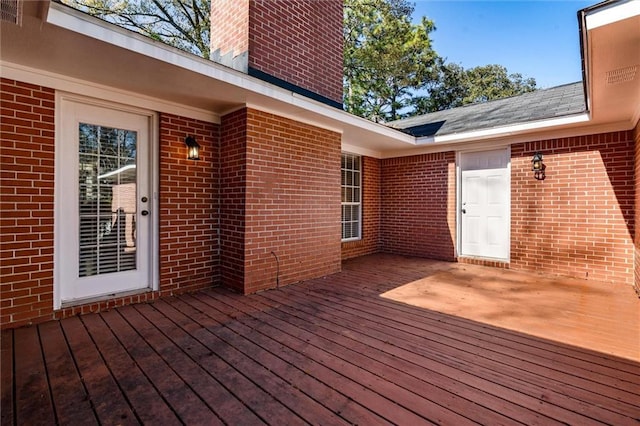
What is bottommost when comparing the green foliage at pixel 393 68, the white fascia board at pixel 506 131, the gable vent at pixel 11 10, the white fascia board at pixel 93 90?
the gable vent at pixel 11 10

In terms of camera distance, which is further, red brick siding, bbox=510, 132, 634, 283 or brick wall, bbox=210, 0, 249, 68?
red brick siding, bbox=510, 132, 634, 283

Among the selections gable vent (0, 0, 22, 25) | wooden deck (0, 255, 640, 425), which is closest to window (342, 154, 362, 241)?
wooden deck (0, 255, 640, 425)

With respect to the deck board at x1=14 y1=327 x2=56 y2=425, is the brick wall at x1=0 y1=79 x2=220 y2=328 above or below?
above

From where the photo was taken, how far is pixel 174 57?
8.56 feet

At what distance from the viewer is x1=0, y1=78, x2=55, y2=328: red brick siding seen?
265cm

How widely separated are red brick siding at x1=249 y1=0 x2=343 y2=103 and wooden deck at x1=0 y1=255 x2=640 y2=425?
3.39m

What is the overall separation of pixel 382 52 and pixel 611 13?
1290cm

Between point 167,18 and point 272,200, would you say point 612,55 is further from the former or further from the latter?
point 167,18

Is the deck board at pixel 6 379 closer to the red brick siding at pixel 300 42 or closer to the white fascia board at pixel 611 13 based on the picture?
the red brick siding at pixel 300 42

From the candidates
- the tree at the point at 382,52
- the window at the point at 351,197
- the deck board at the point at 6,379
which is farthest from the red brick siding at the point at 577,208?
the tree at the point at 382,52

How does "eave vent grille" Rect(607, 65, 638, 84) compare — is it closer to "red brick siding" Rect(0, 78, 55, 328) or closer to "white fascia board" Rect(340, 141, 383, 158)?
"white fascia board" Rect(340, 141, 383, 158)

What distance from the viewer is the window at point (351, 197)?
627 centimetres

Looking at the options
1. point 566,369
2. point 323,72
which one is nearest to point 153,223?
point 323,72

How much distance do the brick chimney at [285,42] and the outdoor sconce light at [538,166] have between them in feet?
10.9
